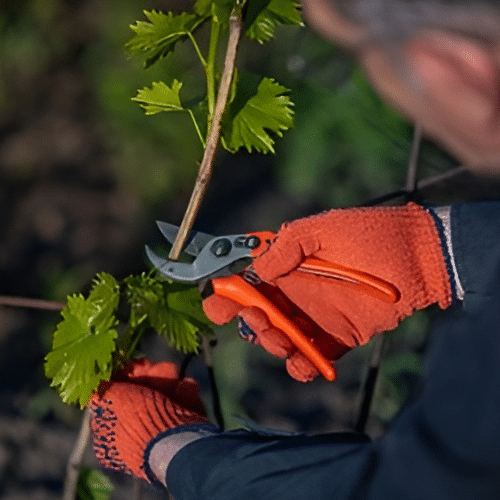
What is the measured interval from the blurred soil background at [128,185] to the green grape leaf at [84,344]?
0.77m

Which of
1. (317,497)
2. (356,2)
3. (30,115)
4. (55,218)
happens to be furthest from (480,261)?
(30,115)

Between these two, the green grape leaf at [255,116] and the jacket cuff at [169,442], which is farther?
the jacket cuff at [169,442]

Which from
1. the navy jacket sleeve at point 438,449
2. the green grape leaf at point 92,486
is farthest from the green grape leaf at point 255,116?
the green grape leaf at point 92,486

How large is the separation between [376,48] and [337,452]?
0.62m

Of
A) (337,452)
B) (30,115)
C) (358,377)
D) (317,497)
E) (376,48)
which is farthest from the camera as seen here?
(30,115)

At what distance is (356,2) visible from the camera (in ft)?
1.96

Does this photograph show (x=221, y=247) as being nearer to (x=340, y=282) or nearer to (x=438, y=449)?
(x=340, y=282)

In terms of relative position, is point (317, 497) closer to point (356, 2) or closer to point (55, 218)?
point (356, 2)

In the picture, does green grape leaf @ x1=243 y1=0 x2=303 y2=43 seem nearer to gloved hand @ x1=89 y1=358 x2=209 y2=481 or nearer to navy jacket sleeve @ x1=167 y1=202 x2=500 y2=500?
navy jacket sleeve @ x1=167 y1=202 x2=500 y2=500

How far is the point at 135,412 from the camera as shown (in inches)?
46.8

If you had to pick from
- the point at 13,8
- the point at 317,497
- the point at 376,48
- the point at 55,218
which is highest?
the point at 13,8

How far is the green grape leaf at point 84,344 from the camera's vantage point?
105 centimetres

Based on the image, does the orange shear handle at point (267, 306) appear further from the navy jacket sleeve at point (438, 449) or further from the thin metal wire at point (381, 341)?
the thin metal wire at point (381, 341)

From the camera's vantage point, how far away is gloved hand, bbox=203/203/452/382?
1.08 m
